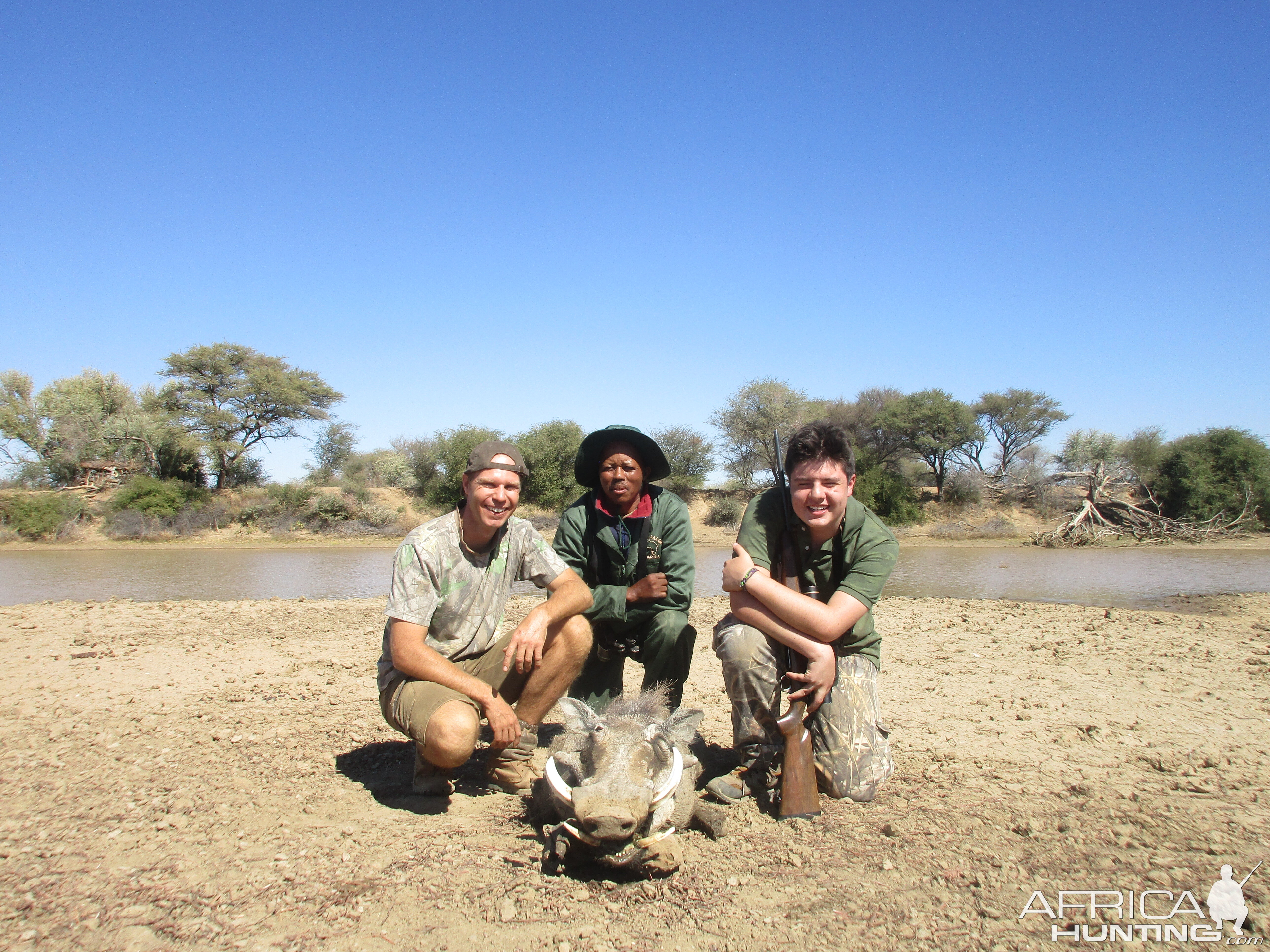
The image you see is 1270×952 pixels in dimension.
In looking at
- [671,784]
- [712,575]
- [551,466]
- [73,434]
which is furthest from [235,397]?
[671,784]

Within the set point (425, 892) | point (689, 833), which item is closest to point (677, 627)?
point (689, 833)

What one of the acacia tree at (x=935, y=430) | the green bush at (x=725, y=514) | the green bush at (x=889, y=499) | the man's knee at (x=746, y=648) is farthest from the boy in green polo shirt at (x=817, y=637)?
the acacia tree at (x=935, y=430)

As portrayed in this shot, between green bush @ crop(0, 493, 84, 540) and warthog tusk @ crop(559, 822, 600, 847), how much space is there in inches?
1219

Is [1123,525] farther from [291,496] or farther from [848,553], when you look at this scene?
[291,496]

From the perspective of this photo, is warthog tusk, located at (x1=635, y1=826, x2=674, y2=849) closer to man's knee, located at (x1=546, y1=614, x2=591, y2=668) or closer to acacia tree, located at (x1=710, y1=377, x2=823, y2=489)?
man's knee, located at (x1=546, y1=614, x2=591, y2=668)

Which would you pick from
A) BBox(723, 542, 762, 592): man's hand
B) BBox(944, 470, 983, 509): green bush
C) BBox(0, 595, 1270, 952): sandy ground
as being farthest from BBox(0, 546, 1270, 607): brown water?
BBox(723, 542, 762, 592): man's hand

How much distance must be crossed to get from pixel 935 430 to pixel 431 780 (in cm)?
3591

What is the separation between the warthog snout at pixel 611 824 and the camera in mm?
2422

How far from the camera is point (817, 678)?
3.36 meters

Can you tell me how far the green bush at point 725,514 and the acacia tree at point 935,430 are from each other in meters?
10.1

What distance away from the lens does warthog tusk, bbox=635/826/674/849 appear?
260cm

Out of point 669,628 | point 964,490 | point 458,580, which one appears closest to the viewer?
point 458,580

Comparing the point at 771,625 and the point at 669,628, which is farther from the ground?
the point at 771,625

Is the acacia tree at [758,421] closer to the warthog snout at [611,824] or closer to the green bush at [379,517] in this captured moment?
the green bush at [379,517]
